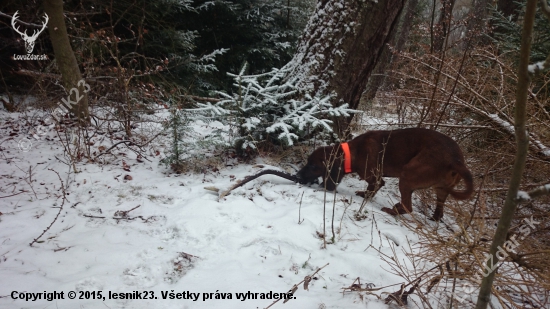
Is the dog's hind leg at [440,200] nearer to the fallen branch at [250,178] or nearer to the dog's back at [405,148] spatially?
the dog's back at [405,148]

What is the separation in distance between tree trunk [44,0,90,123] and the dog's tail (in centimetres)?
472

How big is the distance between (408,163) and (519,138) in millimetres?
2406

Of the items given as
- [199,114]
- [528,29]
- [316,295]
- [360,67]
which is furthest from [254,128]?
[528,29]

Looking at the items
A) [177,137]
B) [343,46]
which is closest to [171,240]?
[177,137]

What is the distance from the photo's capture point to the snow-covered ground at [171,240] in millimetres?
2025

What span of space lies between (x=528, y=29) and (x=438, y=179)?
2463mm

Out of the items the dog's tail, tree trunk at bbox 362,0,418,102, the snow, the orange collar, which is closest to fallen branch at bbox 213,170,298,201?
the orange collar

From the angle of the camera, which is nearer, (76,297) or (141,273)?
(76,297)

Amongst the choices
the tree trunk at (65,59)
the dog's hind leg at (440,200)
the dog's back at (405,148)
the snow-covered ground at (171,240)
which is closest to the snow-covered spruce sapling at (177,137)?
the snow-covered ground at (171,240)

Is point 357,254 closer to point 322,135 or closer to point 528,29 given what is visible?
point 528,29

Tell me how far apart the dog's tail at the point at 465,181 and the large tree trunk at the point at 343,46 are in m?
1.93

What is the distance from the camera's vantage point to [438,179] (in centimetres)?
316

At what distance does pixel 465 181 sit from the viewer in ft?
9.45

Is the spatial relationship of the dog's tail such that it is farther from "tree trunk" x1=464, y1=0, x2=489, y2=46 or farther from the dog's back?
"tree trunk" x1=464, y1=0, x2=489, y2=46
